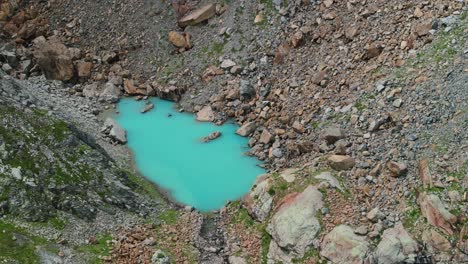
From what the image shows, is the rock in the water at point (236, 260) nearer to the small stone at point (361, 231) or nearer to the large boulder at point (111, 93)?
the small stone at point (361, 231)

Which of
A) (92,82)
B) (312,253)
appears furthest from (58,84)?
(312,253)

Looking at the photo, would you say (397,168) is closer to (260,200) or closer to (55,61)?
(260,200)

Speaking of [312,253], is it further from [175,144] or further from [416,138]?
[175,144]

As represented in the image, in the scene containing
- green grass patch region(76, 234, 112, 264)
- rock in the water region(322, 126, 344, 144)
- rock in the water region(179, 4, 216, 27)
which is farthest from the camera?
rock in the water region(179, 4, 216, 27)

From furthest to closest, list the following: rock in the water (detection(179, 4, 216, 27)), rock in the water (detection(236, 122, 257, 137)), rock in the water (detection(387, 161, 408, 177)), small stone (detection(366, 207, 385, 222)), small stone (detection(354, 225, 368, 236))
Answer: rock in the water (detection(179, 4, 216, 27)) → rock in the water (detection(236, 122, 257, 137)) → rock in the water (detection(387, 161, 408, 177)) → small stone (detection(366, 207, 385, 222)) → small stone (detection(354, 225, 368, 236))

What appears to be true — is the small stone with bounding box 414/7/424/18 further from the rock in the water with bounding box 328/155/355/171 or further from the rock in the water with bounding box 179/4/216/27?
the rock in the water with bounding box 179/4/216/27

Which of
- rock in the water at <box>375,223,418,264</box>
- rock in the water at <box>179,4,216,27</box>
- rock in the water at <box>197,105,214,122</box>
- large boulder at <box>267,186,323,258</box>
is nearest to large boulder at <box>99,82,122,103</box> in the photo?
rock in the water at <box>197,105,214,122</box>
